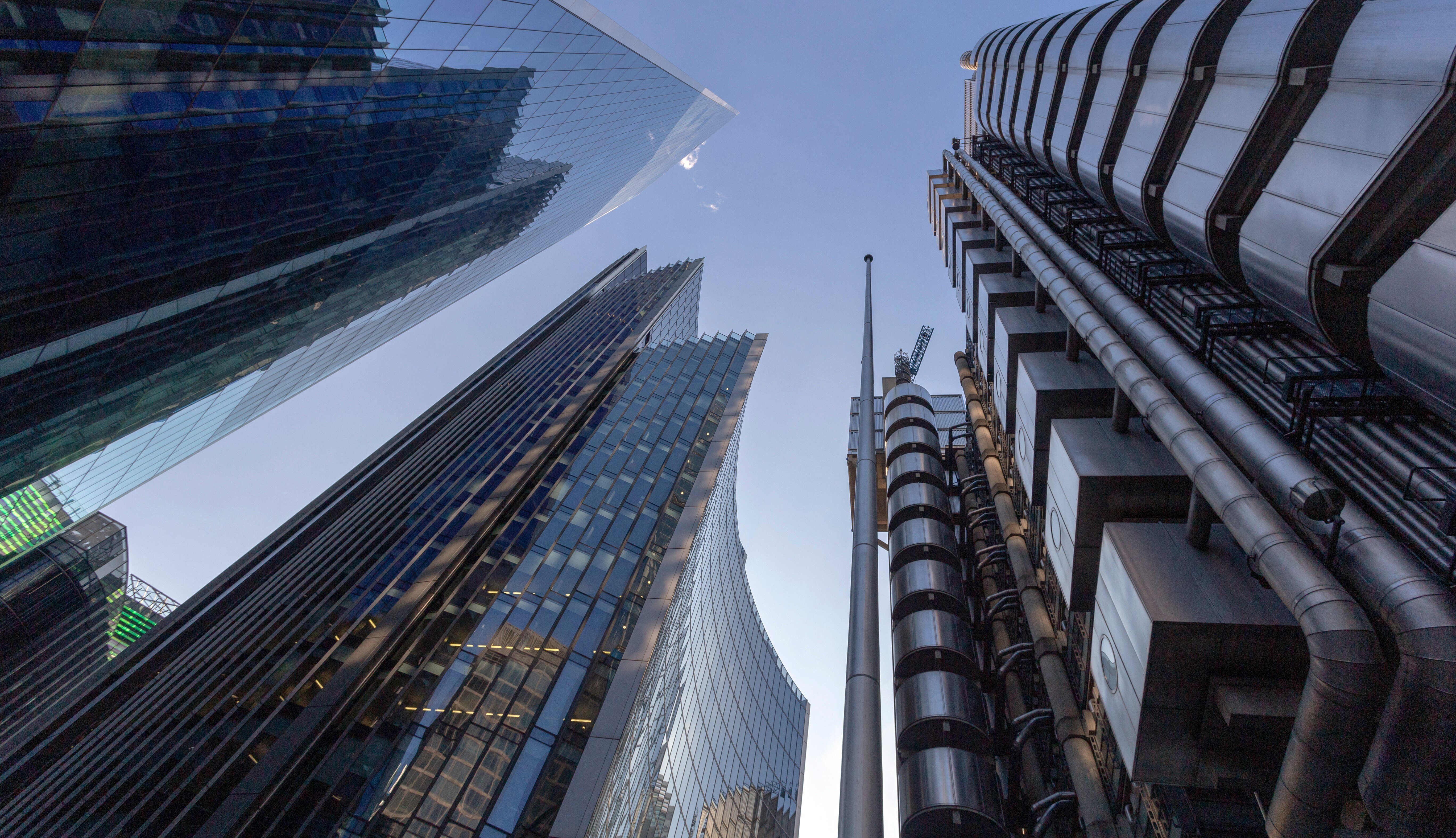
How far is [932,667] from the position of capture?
2086cm

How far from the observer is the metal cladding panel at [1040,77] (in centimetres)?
2223

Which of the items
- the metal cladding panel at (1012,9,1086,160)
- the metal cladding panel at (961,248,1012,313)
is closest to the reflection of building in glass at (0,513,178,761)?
the metal cladding panel at (961,248,1012,313)

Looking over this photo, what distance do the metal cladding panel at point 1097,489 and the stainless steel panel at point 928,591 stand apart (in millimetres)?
7711

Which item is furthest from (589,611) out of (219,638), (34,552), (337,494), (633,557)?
(34,552)

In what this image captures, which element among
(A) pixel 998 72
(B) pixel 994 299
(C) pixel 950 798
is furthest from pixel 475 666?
(A) pixel 998 72

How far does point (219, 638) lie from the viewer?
3744 centimetres

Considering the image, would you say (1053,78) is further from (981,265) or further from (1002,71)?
(1002,71)

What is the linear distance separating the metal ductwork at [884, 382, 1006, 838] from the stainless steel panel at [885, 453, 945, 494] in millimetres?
47

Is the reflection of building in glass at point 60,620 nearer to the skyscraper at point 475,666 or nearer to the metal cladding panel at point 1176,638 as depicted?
the skyscraper at point 475,666

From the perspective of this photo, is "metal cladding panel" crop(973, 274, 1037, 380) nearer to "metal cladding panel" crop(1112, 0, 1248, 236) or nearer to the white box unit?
the white box unit

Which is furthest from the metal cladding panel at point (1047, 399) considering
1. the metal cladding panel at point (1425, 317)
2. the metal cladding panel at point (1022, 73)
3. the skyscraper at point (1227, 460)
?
the metal cladding panel at point (1022, 73)

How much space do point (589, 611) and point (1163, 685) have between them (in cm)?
2664

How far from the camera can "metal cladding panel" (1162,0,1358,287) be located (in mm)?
9281

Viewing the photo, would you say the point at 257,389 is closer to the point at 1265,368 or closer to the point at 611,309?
the point at 1265,368
